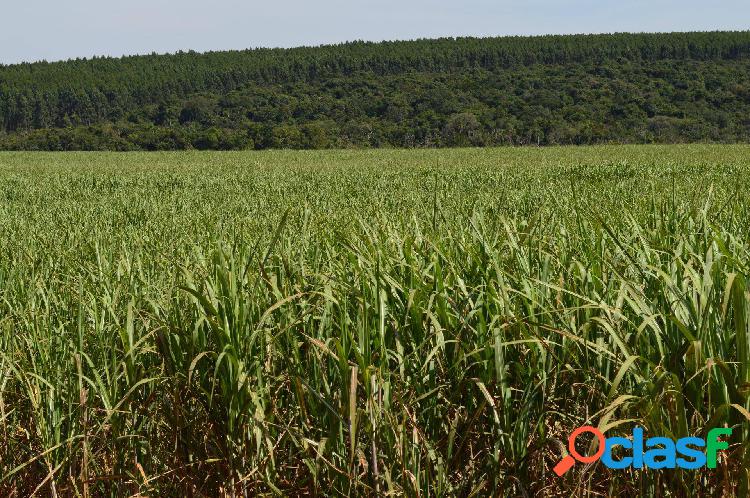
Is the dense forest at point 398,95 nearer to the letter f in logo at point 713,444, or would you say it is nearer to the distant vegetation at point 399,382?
the distant vegetation at point 399,382

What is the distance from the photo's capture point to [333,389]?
8.52 ft

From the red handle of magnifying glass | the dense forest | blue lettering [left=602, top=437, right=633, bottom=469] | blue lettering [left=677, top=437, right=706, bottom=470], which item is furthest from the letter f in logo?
the dense forest

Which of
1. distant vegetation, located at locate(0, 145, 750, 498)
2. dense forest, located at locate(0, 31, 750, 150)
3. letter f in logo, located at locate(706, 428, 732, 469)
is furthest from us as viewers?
dense forest, located at locate(0, 31, 750, 150)

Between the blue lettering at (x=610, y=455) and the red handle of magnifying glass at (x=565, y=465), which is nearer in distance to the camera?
the blue lettering at (x=610, y=455)

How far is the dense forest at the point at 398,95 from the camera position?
95312 millimetres

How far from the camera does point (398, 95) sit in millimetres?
124812

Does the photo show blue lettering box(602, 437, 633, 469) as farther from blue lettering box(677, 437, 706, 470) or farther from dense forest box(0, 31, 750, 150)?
dense forest box(0, 31, 750, 150)

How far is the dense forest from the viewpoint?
9531cm

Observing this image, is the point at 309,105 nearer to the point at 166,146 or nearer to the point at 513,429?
the point at 166,146

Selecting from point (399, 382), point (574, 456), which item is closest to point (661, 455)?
point (574, 456)

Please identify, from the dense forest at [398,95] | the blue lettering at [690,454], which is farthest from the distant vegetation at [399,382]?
the dense forest at [398,95]

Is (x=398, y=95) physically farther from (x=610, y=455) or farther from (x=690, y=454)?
(x=690, y=454)

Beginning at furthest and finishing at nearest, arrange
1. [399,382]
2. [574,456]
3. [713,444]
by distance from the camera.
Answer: [399,382] → [574,456] → [713,444]

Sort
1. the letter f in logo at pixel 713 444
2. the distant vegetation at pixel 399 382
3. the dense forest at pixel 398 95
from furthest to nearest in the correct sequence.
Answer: the dense forest at pixel 398 95
the distant vegetation at pixel 399 382
the letter f in logo at pixel 713 444
